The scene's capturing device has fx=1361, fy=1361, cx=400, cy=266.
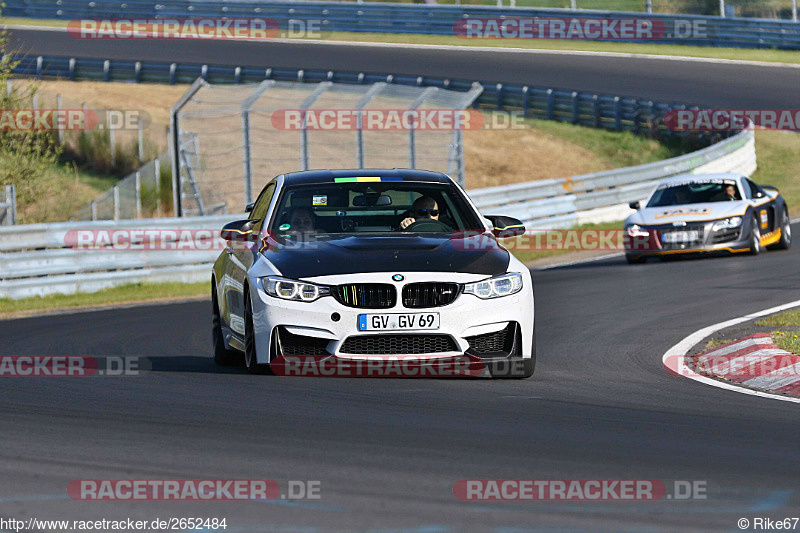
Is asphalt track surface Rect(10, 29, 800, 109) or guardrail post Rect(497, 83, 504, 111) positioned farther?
guardrail post Rect(497, 83, 504, 111)

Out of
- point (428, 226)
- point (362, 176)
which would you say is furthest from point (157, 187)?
point (428, 226)

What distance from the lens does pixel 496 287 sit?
8992 mm

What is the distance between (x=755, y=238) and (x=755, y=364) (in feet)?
33.0

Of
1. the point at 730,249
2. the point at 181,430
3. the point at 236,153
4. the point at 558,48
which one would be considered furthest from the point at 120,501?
the point at 558,48

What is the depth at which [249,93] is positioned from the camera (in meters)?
24.8

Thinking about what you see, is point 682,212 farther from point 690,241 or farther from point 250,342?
point 250,342

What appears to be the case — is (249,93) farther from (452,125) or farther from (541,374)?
(541,374)

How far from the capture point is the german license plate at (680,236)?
19469mm

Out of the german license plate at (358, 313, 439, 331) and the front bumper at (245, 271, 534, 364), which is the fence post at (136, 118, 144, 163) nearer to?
the front bumper at (245, 271, 534, 364)

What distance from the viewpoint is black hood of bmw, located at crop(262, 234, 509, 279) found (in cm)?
890

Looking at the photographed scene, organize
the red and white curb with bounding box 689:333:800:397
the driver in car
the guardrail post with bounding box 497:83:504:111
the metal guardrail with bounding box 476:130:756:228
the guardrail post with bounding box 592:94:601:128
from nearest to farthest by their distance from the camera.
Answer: the red and white curb with bounding box 689:333:800:397, the driver in car, the metal guardrail with bounding box 476:130:756:228, the guardrail post with bounding box 592:94:601:128, the guardrail post with bounding box 497:83:504:111

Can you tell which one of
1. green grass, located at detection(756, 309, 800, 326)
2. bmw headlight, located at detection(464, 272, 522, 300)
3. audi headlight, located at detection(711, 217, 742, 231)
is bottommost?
audi headlight, located at detection(711, 217, 742, 231)

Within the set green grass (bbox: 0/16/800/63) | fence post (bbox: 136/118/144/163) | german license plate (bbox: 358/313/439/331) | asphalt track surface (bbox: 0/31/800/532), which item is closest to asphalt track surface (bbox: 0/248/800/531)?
asphalt track surface (bbox: 0/31/800/532)

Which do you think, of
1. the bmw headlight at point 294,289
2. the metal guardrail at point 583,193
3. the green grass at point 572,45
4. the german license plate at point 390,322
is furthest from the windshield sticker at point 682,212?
the green grass at point 572,45
